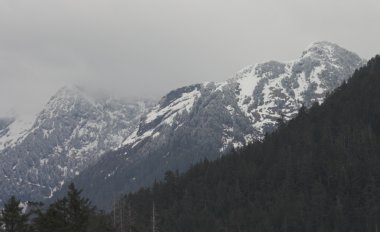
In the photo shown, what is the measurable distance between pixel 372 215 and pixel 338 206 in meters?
9.57

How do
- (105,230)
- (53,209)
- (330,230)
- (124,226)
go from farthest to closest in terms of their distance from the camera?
(330,230), (124,226), (105,230), (53,209)

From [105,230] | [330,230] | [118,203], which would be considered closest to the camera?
[105,230]

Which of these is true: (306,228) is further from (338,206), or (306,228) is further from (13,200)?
(13,200)

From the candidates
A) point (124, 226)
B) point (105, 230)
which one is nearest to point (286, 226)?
point (124, 226)

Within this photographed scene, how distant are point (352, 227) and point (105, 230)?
136943 millimetres

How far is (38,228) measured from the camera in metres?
58.1

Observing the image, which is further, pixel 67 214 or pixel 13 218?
pixel 13 218

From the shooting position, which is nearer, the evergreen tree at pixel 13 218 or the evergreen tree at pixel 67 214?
the evergreen tree at pixel 67 214

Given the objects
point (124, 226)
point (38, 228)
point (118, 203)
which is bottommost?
point (38, 228)

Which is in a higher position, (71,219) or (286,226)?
(286,226)

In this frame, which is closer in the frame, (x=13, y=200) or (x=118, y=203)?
(x=13, y=200)

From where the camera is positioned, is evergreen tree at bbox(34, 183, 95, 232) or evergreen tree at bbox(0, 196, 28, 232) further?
evergreen tree at bbox(0, 196, 28, 232)

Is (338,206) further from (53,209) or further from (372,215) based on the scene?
(53,209)

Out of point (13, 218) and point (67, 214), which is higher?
point (13, 218)
